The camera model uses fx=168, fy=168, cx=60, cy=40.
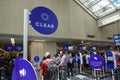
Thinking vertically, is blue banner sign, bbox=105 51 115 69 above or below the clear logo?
below

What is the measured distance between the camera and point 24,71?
1274 mm

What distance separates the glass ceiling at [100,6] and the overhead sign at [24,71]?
12151 millimetres

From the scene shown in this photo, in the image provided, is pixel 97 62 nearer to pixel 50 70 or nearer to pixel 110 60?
pixel 110 60

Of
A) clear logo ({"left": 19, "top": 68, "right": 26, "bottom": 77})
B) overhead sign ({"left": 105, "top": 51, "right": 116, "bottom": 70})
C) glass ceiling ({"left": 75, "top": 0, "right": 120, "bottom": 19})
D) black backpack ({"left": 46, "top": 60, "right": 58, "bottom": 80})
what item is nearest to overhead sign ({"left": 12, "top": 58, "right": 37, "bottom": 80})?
clear logo ({"left": 19, "top": 68, "right": 26, "bottom": 77})

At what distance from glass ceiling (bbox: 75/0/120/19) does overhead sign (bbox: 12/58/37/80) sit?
39.9ft

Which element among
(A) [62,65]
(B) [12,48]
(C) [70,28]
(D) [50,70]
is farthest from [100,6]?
(D) [50,70]

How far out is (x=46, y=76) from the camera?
4359 millimetres

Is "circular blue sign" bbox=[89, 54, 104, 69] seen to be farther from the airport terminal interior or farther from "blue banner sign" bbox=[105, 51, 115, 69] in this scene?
the airport terminal interior

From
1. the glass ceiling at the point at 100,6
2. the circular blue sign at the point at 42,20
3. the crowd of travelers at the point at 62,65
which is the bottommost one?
the crowd of travelers at the point at 62,65

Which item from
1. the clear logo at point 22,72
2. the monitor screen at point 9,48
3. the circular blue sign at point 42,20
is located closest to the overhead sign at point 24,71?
the clear logo at point 22,72

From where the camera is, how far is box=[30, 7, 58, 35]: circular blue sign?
133cm

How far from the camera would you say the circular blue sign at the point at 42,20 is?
4.37 feet

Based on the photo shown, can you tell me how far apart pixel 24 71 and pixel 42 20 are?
42 centimetres

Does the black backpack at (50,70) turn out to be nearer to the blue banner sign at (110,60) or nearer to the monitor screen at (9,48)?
the blue banner sign at (110,60)
